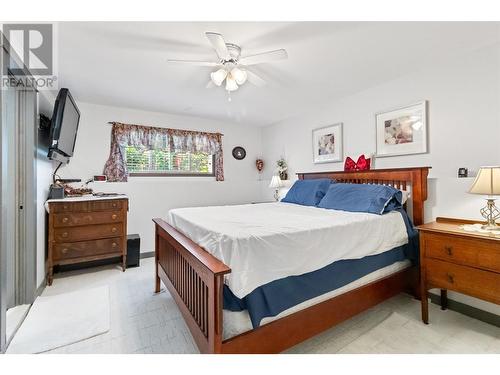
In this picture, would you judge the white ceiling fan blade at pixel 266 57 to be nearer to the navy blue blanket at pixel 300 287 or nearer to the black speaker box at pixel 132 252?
the navy blue blanket at pixel 300 287

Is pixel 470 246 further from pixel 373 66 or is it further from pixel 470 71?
pixel 373 66

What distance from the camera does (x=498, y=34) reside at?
6.31ft

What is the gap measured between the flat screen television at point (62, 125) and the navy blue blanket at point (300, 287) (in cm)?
242

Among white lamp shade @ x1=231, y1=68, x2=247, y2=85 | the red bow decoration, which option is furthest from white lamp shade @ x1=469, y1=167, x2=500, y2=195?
white lamp shade @ x1=231, y1=68, x2=247, y2=85

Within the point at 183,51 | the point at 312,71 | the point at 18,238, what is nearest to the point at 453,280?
the point at 312,71

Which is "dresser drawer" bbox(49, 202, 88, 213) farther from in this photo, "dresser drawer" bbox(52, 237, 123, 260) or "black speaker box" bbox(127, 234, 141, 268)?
"black speaker box" bbox(127, 234, 141, 268)

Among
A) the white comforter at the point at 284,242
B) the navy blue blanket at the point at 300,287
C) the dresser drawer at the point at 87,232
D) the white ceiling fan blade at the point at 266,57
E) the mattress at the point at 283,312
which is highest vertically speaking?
the white ceiling fan blade at the point at 266,57

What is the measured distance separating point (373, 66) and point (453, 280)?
2061 millimetres

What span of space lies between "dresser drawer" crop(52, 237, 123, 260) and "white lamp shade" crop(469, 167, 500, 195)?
3.71 metres

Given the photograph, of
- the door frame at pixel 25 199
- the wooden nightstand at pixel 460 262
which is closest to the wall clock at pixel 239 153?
the door frame at pixel 25 199

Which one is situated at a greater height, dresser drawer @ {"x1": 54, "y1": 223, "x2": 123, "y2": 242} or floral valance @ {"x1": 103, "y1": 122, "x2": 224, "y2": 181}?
floral valance @ {"x1": 103, "y1": 122, "x2": 224, "y2": 181}

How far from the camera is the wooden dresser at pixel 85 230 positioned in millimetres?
2752

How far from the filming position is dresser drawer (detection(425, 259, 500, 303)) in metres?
1.62

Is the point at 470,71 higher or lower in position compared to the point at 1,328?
higher
